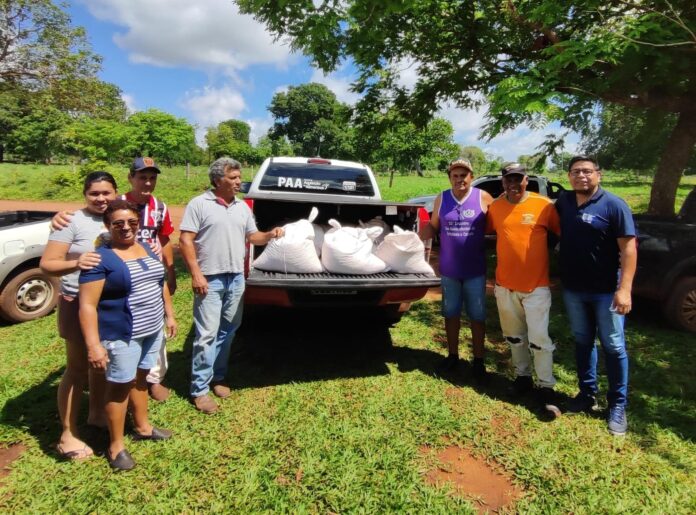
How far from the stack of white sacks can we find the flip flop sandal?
64.5 inches

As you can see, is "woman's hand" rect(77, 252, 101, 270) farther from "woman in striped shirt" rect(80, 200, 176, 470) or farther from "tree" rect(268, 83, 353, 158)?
"tree" rect(268, 83, 353, 158)

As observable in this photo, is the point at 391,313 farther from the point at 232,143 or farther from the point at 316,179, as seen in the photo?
the point at 232,143

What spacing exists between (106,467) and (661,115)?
826 centimetres

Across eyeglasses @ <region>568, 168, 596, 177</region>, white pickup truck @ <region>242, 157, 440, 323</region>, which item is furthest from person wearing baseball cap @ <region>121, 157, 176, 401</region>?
eyeglasses @ <region>568, 168, 596, 177</region>

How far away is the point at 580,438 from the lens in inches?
110

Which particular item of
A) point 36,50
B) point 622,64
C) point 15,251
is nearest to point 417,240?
point 622,64

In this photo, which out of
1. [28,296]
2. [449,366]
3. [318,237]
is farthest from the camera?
[28,296]

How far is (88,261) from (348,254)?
70.3 inches

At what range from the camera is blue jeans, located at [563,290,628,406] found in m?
2.87

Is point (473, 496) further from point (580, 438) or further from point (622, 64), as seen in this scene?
point (622, 64)

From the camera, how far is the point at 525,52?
22.7ft

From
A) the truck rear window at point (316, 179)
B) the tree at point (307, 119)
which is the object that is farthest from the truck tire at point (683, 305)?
the tree at point (307, 119)

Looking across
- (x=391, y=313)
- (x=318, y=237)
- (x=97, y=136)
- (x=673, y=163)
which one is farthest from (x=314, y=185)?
(x=97, y=136)

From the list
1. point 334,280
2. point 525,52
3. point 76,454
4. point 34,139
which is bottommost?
point 76,454
